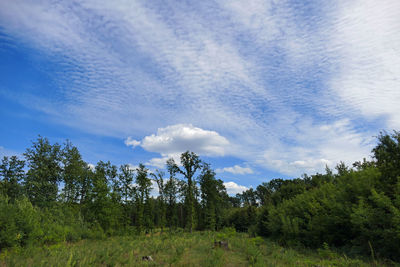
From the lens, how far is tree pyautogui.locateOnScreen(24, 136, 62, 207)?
3806 cm

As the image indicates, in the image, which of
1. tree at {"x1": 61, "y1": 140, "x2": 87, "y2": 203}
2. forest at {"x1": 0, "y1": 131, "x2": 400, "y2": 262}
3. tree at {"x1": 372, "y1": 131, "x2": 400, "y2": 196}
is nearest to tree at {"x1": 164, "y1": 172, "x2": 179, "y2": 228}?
forest at {"x1": 0, "y1": 131, "x2": 400, "y2": 262}

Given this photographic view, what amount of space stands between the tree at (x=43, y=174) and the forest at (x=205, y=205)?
6.0 inches

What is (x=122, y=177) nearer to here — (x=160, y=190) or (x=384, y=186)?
(x=160, y=190)

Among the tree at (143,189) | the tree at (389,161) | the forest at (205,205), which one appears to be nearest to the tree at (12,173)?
the forest at (205,205)

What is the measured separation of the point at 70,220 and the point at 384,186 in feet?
104

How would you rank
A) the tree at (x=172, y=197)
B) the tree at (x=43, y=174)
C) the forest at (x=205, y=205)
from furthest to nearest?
1. the tree at (x=172, y=197)
2. the tree at (x=43, y=174)
3. the forest at (x=205, y=205)

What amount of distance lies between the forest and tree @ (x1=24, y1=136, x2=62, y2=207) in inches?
6.0

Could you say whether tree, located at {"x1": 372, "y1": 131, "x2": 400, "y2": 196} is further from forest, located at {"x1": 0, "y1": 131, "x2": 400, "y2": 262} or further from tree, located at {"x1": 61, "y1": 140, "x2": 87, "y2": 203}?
tree, located at {"x1": 61, "y1": 140, "x2": 87, "y2": 203}

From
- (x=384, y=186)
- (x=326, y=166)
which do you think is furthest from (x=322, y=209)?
(x=326, y=166)

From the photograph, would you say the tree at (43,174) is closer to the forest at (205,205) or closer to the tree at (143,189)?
the forest at (205,205)

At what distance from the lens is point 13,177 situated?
165 ft

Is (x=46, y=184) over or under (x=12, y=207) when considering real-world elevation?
over

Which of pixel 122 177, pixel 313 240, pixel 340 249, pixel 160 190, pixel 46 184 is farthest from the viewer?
pixel 160 190

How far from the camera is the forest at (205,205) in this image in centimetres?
1194
